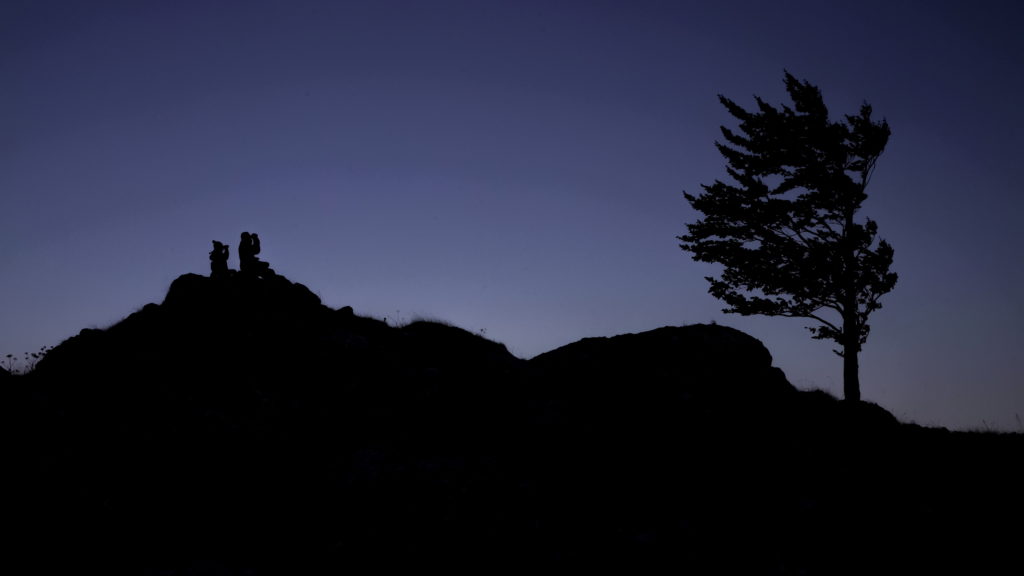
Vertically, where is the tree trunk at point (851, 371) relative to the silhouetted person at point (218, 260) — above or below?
below

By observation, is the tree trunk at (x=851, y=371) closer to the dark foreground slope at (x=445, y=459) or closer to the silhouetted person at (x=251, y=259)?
the dark foreground slope at (x=445, y=459)

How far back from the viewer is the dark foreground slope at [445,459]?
988cm

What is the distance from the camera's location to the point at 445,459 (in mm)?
12117

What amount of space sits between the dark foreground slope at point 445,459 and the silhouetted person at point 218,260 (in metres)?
0.79

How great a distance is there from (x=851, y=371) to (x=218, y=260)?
21615mm

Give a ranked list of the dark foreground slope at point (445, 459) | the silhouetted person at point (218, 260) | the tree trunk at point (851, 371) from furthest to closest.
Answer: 1. the tree trunk at point (851, 371)
2. the silhouetted person at point (218, 260)
3. the dark foreground slope at point (445, 459)

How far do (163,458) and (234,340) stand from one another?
4102mm

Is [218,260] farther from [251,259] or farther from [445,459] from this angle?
[445,459]

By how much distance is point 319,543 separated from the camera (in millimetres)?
9844

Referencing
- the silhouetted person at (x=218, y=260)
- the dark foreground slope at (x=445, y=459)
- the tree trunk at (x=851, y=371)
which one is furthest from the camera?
the tree trunk at (x=851, y=371)

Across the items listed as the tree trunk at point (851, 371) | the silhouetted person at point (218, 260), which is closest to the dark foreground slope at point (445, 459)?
the silhouetted person at point (218, 260)

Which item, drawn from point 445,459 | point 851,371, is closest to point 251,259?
point 445,459

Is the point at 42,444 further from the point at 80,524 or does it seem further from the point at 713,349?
the point at 713,349

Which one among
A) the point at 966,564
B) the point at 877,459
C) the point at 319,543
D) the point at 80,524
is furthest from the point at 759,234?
the point at 80,524
